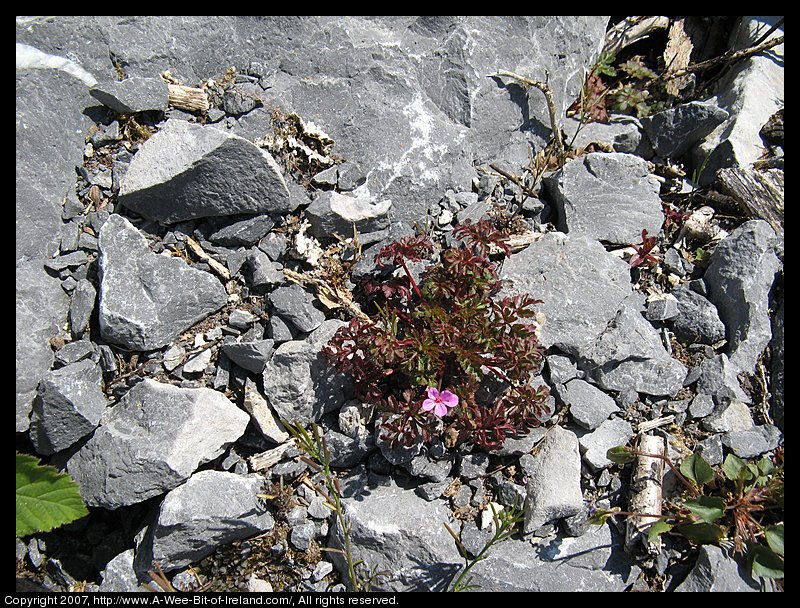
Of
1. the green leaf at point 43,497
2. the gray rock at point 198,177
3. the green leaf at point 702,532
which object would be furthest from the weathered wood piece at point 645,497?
the green leaf at point 43,497

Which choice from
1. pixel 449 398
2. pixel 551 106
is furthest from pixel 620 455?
pixel 551 106

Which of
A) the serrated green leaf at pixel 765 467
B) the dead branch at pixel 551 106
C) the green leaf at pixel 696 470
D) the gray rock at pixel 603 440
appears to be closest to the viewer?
the green leaf at pixel 696 470

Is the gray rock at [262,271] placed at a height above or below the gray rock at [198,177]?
below

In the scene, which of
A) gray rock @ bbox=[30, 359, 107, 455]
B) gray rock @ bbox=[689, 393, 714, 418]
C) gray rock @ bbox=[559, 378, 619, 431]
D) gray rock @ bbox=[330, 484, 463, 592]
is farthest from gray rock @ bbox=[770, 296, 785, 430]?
gray rock @ bbox=[30, 359, 107, 455]

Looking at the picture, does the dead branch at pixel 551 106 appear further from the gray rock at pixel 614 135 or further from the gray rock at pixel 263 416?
the gray rock at pixel 263 416

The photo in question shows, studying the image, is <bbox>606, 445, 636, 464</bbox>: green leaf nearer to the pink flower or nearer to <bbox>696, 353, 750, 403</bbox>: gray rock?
<bbox>696, 353, 750, 403</bbox>: gray rock
